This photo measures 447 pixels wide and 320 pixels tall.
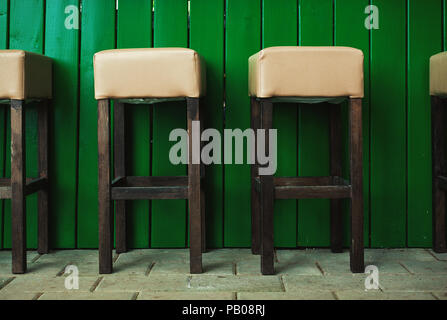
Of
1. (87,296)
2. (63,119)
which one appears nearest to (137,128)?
(63,119)

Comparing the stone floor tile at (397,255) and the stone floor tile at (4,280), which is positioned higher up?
the stone floor tile at (397,255)

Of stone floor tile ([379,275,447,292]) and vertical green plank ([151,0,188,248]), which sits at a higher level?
vertical green plank ([151,0,188,248])

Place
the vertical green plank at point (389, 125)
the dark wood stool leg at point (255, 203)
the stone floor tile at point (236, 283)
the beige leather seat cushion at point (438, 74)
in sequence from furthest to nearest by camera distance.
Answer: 1. the vertical green plank at point (389, 125)
2. the dark wood stool leg at point (255, 203)
3. the beige leather seat cushion at point (438, 74)
4. the stone floor tile at point (236, 283)

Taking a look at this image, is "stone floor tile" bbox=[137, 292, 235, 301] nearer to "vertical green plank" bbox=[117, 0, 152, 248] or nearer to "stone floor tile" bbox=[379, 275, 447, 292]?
"stone floor tile" bbox=[379, 275, 447, 292]

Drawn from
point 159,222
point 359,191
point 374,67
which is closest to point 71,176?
point 159,222

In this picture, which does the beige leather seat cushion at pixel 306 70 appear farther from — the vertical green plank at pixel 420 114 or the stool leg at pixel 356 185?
the vertical green plank at pixel 420 114

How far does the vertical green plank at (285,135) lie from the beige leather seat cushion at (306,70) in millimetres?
465

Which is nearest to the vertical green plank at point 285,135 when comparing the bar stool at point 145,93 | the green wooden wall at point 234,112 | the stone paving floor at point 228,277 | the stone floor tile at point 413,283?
the green wooden wall at point 234,112

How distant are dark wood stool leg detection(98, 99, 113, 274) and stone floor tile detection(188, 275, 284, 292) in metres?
0.32

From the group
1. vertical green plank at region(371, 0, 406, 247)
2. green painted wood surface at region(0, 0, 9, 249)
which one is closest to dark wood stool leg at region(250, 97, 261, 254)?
vertical green plank at region(371, 0, 406, 247)

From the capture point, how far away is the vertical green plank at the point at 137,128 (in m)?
2.30

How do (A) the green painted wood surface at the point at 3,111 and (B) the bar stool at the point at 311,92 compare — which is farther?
(A) the green painted wood surface at the point at 3,111

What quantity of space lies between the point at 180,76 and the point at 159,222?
0.72 metres

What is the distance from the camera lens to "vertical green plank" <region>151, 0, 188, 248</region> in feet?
7.54
